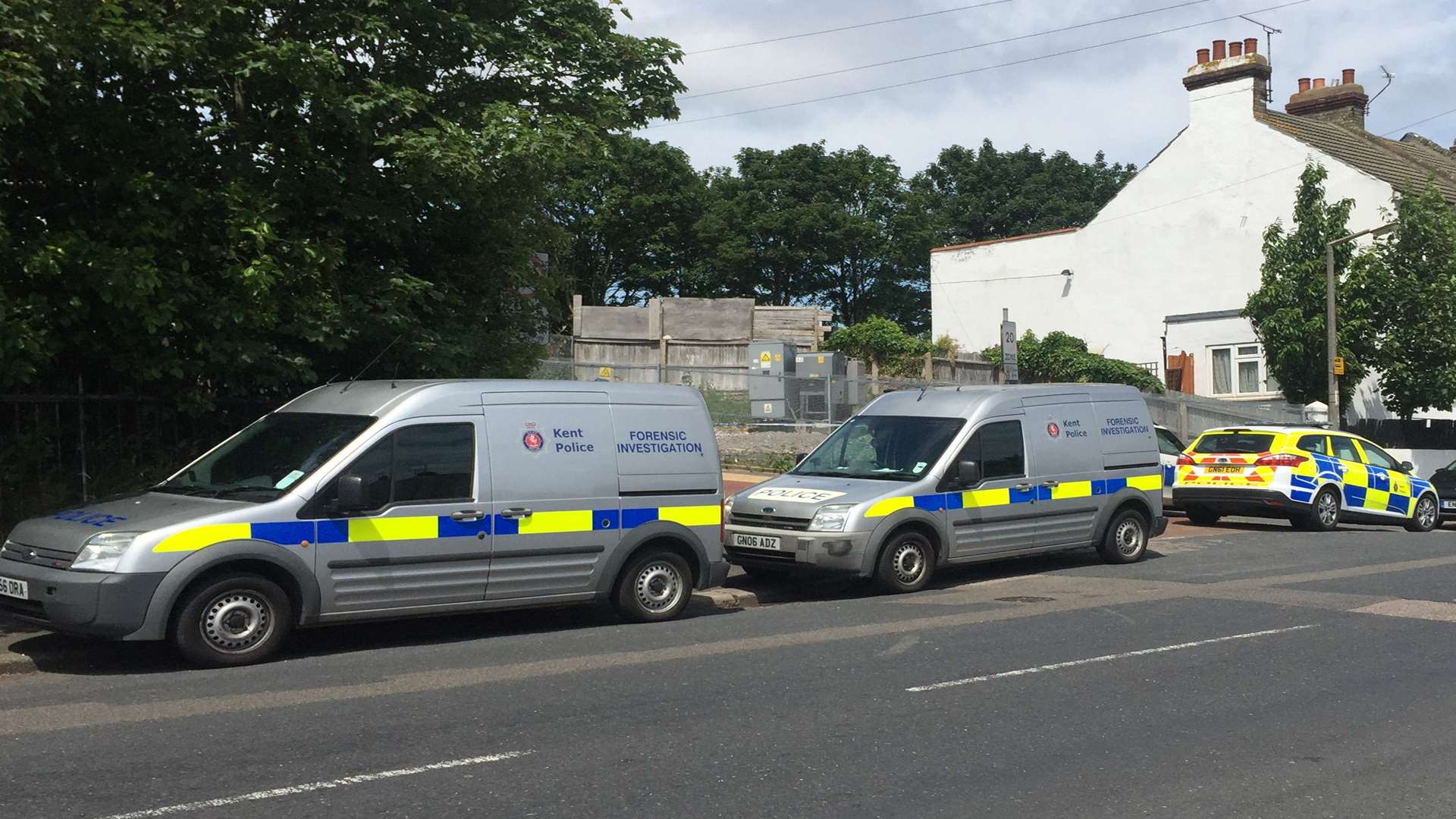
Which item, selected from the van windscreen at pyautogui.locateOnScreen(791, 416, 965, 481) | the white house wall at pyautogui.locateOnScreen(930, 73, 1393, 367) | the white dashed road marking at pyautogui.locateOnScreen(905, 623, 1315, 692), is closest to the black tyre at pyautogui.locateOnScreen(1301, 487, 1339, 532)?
the van windscreen at pyautogui.locateOnScreen(791, 416, 965, 481)

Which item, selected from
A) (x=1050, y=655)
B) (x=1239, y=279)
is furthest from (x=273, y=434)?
(x=1239, y=279)

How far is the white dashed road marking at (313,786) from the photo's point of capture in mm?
5363

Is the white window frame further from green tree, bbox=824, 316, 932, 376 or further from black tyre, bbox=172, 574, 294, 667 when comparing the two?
black tyre, bbox=172, 574, 294, 667

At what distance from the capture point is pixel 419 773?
5992 millimetres

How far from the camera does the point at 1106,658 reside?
29.7 ft

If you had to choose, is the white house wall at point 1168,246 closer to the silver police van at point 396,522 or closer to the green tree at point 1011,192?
the green tree at point 1011,192

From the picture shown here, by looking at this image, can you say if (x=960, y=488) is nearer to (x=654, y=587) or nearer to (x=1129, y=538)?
(x=1129, y=538)

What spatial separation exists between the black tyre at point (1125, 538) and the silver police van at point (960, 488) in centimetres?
2

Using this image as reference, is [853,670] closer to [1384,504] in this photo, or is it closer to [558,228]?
[558,228]

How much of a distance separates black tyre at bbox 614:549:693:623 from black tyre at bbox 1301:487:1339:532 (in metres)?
12.1

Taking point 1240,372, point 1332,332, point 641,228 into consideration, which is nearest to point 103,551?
point 1332,332

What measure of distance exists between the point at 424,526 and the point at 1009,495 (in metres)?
6.46

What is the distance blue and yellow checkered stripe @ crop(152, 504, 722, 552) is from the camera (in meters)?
8.51

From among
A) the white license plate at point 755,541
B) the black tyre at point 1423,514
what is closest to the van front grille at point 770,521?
the white license plate at point 755,541
